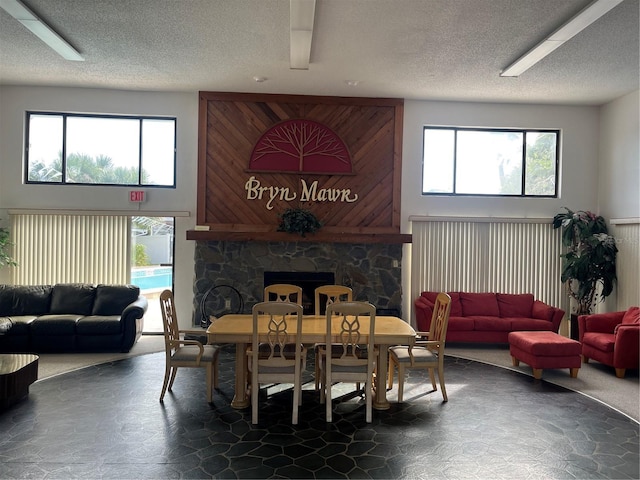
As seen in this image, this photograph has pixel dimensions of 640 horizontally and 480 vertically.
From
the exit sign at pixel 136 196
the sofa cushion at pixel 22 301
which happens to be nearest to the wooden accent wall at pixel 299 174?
the exit sign at pixel 136 196

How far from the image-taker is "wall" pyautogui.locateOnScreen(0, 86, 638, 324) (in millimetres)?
7230

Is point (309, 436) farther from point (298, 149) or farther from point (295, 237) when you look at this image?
point (298, 149)

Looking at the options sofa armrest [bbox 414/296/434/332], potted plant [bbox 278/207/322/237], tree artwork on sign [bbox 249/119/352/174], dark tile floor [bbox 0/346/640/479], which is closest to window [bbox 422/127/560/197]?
tree artwork on sign [bbox 249/119/352/174]

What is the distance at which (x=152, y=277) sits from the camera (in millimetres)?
7855

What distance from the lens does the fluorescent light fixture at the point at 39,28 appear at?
14.5 feet

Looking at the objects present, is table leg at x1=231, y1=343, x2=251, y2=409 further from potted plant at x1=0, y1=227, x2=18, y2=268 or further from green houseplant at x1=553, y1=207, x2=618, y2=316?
green houseplant at x1=553, y1=207, x2=618, y2=316

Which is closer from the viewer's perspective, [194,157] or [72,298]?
[72,298]

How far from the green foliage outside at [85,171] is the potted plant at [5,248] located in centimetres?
96

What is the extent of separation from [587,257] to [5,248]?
30.8 feet

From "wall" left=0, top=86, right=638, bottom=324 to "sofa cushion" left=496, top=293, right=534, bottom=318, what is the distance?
4.78 ft

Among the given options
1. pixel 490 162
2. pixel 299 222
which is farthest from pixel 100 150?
pixel 490 162

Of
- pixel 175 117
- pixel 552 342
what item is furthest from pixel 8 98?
pixel 552 342

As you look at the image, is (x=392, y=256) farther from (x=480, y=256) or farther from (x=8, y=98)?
(x=8, y=98)

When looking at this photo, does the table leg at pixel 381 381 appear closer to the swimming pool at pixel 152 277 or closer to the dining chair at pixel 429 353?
the dining chair at pixel 429 353
